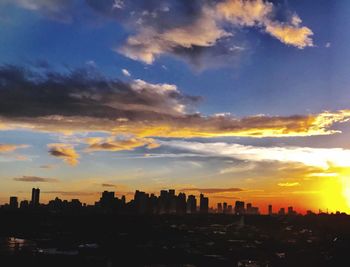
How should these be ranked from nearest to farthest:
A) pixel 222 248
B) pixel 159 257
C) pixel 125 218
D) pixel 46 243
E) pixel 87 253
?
1. pixel 159 257
2. pixel 87 253
3. pixel 222 248
4. pixel 46 243
5. pixel 125 218

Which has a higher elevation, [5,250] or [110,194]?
[110,194]

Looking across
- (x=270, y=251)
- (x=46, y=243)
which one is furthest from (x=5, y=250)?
(x=270, y=251)

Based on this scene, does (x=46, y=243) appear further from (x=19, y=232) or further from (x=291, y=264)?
(x=291, y=264)

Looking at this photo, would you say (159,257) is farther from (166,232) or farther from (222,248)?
(166,232)

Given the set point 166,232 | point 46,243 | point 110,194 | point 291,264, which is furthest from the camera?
point 110,194

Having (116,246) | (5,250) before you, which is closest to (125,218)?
(116,246)

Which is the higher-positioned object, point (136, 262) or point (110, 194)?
point (110, 194)

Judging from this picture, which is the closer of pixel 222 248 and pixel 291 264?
pixel 291 264

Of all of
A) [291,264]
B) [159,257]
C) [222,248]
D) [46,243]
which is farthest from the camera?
[46,243]

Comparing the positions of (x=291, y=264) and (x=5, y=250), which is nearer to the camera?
(x=291, y=264)
